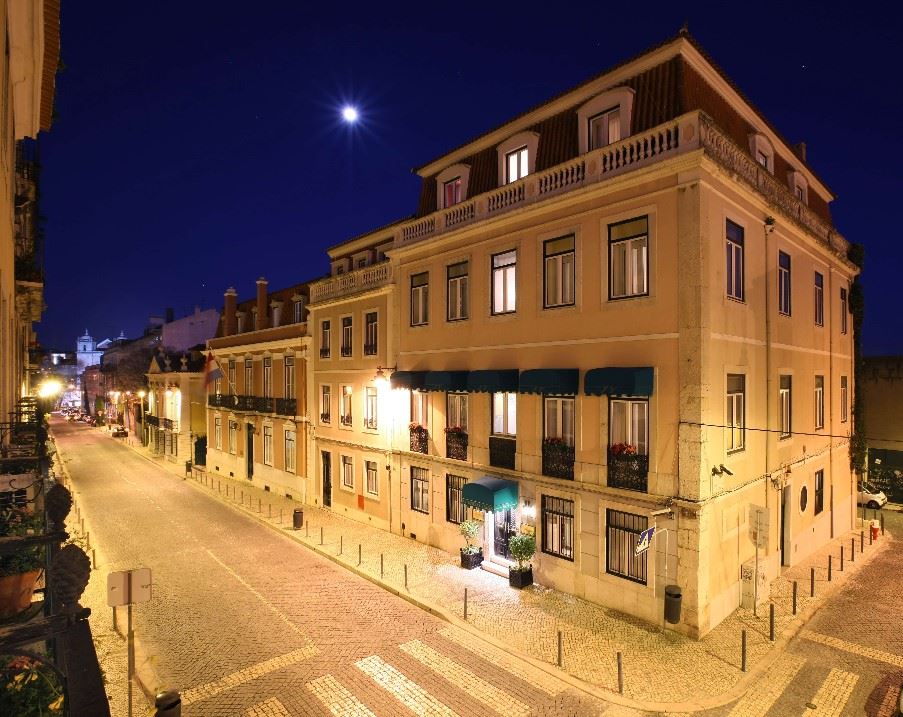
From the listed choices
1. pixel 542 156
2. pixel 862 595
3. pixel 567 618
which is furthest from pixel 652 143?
pixel 862 595

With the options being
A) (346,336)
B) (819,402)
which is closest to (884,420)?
(819,402)

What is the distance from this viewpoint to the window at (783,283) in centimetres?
1673

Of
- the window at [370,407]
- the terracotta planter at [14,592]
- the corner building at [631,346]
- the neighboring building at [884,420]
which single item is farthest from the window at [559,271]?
the neighboring building at [884,420]

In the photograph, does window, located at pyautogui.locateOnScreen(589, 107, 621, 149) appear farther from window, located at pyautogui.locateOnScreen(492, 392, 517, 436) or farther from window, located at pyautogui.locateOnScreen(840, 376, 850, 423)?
window, located at pyautogui.locateOnScreen(840, 376, 850, 423)

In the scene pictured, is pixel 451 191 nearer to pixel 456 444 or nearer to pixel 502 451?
pixel 456 444

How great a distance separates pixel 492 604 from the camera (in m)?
14.7

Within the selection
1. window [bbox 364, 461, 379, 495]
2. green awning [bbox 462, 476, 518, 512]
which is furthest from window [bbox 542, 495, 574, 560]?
window [bbox 364, 461, 379, 495]

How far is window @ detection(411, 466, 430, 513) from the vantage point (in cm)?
2010

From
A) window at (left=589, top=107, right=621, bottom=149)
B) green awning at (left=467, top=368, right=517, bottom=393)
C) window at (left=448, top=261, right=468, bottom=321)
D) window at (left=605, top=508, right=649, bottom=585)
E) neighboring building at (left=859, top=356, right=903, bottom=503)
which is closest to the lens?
window at (left=605, top=508, right=649, bottom=585)

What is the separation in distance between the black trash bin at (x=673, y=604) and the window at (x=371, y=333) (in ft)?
47.3

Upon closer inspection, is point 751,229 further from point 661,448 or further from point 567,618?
point 567,618

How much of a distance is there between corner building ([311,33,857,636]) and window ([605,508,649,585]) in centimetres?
5

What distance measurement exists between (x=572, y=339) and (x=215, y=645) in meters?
11.8

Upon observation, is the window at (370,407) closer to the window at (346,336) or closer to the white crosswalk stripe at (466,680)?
the window at (346,336)
